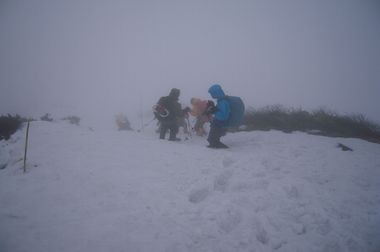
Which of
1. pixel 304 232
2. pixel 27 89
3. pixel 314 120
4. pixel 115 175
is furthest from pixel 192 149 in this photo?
pixel 27 89

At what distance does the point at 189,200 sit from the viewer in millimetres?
4156

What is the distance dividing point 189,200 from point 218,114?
12.7 feet

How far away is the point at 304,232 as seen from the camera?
3.37 m

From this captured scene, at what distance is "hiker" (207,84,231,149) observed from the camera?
7324 mm

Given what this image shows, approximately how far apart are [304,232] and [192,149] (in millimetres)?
3968

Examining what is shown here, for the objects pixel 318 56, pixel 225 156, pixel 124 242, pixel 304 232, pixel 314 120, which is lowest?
pixel 124 242

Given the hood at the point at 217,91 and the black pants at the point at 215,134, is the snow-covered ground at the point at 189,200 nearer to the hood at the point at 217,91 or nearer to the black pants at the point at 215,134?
the black pants at the point at 215,134

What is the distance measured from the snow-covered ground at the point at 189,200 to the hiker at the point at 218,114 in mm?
985

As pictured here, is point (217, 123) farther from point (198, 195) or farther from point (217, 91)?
point (198, 195)

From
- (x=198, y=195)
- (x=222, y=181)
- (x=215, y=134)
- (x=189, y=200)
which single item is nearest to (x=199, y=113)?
(x=215, y=134)

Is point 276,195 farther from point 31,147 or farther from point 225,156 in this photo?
point 31,147

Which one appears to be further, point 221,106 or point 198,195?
point 221,106

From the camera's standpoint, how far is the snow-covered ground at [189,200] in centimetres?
315

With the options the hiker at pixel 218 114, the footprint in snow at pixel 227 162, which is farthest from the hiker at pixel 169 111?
the footprint in snow at pixel 227 162
